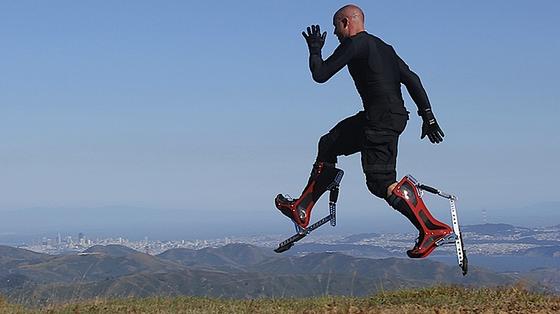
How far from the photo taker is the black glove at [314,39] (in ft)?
35.2

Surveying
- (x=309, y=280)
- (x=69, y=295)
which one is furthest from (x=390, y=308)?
(x=309, y=280)

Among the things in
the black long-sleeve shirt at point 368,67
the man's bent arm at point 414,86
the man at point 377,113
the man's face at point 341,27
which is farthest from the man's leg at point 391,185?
the man's face at point 341,27

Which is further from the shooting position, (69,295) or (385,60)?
(69,295)

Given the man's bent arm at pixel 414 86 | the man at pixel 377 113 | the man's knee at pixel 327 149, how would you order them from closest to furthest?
the man at pixel 377 113
the man's bent arm at pixel 414 86
the man's knee at pixel 327 149

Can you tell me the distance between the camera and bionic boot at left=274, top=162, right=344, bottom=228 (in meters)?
11.8

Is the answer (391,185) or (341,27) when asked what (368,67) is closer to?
(341,27)

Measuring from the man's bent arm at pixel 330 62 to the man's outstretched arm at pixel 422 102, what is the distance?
96 centimetres

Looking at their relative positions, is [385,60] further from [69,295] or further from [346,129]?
[69,295]

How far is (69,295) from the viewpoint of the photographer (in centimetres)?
1491

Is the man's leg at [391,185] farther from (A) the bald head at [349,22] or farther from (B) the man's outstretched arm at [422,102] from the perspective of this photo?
(A) the bald head at [349,22]

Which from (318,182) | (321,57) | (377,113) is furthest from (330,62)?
(318,182)

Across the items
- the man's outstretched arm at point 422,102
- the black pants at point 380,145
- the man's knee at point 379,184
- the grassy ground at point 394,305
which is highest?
the man's outstretched arm at point 422,102

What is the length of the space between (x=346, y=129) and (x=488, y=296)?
153 inches

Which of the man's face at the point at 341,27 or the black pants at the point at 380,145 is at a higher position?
the man's face at the point at 341,27
